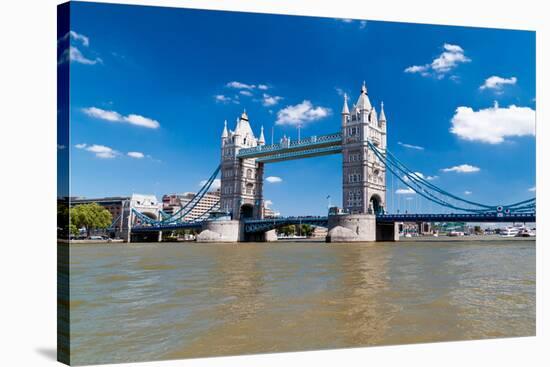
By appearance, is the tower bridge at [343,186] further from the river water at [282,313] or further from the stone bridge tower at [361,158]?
the river water at [282,313]

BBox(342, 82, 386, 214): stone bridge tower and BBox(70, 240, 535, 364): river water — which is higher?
BBox(342, 82, 386, 214): stone bridge tower

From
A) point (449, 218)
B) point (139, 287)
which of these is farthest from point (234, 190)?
point (139, 287)

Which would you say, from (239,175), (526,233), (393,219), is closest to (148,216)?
(239,175)

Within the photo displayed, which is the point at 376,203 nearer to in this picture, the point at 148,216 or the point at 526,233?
the point at 526,233

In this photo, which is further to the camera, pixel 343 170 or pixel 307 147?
pixel 307 147

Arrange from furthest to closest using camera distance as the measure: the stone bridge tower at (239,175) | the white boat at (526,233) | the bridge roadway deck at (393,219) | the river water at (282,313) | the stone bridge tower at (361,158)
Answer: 1. the stone bridge tower at (239,175)
2. the white boat at (526,233)
3. the stone bridge tower at (361,158)
4. the bridge roadway deck at (393,219)
5. the river water at (282,313)

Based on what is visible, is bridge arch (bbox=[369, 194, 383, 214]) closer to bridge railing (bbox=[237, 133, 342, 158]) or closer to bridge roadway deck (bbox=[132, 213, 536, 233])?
bridge roadway deck (bbox=[132, 213, 536, 233])

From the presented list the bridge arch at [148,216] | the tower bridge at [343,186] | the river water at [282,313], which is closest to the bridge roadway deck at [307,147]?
the tower bridge at [343,186]

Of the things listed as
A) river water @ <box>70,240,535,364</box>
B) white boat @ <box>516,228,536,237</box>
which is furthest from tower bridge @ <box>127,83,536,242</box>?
river water @ <box>70,240,535,364</box>
